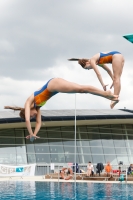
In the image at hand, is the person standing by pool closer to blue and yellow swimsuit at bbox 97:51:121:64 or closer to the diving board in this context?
blue and yellow swimsuit at bbox 97:51:121:64

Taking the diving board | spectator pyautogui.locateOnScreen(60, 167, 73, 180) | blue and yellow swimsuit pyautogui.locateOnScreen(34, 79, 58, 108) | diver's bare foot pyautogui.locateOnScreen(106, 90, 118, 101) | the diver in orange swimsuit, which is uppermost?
the diving board

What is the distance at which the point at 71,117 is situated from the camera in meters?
33.2

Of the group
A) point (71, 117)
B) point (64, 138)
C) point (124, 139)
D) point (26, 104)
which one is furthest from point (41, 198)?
point (124, 139)

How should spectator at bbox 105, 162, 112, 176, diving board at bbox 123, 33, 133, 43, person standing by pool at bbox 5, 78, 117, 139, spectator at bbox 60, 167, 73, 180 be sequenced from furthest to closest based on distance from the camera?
spectator at bbox 60, 167, 73, 180 → spectator at bbox 105, 162, 112, 176 → person standing by pool at bbox 5, 78, 117, 139 → diving board at bbox 123, 33, 133, 43

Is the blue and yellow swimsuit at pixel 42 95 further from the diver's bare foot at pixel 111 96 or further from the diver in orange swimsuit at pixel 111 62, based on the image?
the diver's bare foot at pixel 111 96

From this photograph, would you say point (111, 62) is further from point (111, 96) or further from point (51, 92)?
point (51, 92)

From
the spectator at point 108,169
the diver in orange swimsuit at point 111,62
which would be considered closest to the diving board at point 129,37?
the diver in orange swimsuit at point 111,62

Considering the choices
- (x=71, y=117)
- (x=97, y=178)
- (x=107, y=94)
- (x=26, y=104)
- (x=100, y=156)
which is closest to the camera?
(x=107, y=94)

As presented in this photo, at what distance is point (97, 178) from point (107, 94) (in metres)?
20.0

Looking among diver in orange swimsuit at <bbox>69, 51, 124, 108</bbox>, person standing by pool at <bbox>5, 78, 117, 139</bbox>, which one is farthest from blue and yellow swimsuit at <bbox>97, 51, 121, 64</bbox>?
person standing by pool at <bbox>5, 78, 117, 139</bbox>

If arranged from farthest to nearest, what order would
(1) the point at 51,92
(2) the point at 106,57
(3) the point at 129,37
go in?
(1) the point at 51,92 → (2) the point at 106,57 → (3) the point at 129,37

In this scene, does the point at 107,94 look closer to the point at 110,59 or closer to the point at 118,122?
the point at 110,59

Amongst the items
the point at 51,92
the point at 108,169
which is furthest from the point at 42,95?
the point at 108,169

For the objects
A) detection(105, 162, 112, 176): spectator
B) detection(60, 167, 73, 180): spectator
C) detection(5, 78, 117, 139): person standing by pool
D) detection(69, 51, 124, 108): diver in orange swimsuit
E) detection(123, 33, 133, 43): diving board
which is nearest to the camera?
detection(123, 33, 133, 43): diving board
